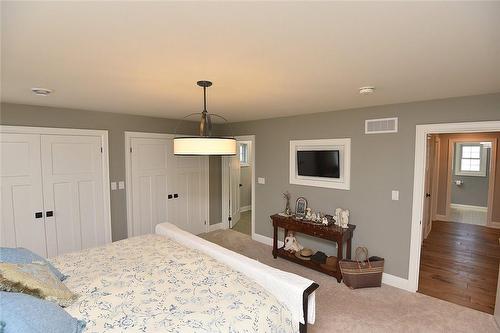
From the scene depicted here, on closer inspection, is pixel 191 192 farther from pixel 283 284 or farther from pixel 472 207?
pixel 472 207

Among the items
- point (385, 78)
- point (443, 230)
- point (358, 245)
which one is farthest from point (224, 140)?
point (443, 230)

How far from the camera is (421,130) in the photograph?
9.68 ft

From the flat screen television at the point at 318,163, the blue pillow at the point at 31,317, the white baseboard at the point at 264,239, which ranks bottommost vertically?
the white baseboard at the point at 264,239

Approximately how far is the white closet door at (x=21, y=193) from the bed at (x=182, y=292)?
1.29 m

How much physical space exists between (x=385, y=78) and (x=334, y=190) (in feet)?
6.51

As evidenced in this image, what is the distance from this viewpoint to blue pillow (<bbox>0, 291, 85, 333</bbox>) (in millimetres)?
1183

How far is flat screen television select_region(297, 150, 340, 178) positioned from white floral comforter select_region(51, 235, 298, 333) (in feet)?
7.04

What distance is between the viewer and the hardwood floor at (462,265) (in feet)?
9.83

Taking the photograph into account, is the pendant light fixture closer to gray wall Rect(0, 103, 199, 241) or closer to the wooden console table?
the wooden console table

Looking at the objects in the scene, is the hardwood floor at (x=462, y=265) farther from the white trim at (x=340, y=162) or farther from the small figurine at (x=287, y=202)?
the small figurine at (x=287, y=202)

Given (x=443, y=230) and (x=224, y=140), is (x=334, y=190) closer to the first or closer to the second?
(x=224, y=140)

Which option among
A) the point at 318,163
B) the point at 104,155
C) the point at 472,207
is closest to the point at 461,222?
the point at 472,207

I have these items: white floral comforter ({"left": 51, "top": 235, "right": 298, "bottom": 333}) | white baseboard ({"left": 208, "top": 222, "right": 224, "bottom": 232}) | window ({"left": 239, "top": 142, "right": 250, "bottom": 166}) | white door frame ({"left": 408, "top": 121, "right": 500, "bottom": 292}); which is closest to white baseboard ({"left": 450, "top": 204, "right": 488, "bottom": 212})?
white door frame ({"left": 408, "top": 121, "right": 500, "bottom": 292})

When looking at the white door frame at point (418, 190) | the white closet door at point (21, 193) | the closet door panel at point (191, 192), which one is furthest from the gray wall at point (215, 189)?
the white door frame at point (418, 190)
